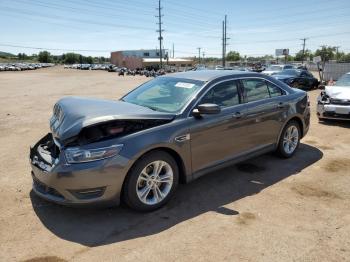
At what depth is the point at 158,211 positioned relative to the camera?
422cm

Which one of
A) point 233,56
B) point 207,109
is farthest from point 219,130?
point 233,56

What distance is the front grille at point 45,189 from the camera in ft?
12.7

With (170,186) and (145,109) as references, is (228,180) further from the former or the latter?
(145,109)

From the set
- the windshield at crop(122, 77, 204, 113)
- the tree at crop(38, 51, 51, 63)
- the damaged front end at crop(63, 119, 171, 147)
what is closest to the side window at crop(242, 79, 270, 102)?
the windshield at crop(122, 77, 204, 113)

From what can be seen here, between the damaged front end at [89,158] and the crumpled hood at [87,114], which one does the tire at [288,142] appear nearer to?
the crumpled hood at [87,114]

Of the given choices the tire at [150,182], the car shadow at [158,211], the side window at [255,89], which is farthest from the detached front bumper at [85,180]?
the side window at [255,89]

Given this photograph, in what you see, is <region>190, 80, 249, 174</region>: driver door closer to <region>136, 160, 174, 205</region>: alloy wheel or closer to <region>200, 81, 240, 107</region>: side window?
<region>200, 81, 240, 107</region>: side window

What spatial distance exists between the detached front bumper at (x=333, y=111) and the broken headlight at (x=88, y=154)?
7.05 m

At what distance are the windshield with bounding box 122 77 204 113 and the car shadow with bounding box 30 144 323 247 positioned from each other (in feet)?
3.89

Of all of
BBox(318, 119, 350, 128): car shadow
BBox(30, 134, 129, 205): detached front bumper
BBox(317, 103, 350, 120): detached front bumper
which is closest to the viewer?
BBox(30, 134, 129, 205): detached front bumper

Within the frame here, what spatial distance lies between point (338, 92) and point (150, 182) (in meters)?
7.01

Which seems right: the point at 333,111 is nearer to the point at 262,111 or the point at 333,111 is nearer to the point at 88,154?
the point at 262,111

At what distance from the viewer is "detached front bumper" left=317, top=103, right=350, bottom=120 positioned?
8.82 metres

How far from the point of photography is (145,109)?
4555 millimetres
